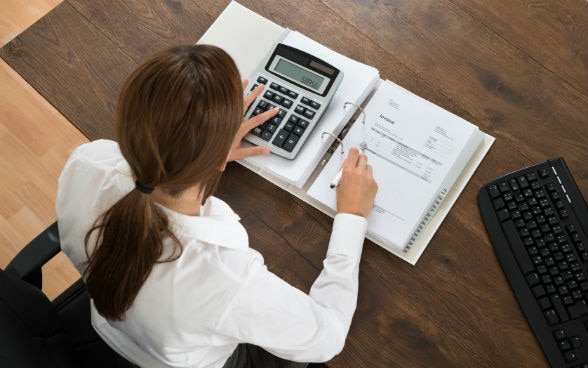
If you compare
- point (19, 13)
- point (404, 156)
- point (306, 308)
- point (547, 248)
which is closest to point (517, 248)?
point (547, 248)

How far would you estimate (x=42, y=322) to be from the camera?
1042 mm

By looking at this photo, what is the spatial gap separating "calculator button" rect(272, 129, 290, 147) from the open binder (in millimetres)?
26

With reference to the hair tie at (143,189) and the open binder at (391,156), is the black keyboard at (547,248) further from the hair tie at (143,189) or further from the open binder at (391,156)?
the hair tie at (143,189)

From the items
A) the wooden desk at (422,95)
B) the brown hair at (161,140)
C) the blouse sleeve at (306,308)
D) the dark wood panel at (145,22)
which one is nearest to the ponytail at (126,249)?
the brown hair at (161,140)

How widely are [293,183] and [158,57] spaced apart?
386mm

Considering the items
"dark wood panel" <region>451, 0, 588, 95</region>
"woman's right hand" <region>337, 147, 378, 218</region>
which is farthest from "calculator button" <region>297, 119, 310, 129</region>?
"dark wood panel" <region>451, 0, 588, 95</region>

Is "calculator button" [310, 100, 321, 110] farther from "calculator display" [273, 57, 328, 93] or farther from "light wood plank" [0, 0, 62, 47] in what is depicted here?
"light wood plank" [0, 0, 62, 47]

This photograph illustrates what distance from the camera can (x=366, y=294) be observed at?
3.20 feet

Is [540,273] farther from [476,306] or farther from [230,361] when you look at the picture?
[230,361]

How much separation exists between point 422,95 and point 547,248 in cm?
35

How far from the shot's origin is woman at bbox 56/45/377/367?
2.34 ft

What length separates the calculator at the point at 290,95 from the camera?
3.45 feet

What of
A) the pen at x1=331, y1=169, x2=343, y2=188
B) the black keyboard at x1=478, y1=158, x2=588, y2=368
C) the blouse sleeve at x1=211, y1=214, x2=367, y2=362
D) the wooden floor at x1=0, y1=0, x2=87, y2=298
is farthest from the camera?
the wooden floor at x1=0, y1=0, x2=87, y2=298

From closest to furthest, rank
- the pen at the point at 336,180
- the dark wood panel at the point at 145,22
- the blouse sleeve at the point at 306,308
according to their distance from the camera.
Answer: the blouse sleeve at the point at 306,308 → the pen at the point at 336,180 → the dark wood panel at the point at 145,22
